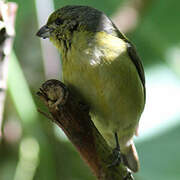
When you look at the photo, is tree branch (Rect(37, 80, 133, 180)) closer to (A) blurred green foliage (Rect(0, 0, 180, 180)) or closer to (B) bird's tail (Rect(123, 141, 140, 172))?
(B) bird's tail (Rect(123, 141, 140, 172))

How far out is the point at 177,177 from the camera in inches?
120

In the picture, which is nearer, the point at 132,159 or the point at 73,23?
the point at 73,23

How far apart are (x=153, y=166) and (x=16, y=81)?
118 cm

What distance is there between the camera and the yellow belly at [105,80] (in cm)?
239

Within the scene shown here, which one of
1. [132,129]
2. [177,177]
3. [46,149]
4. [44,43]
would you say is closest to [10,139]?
[46,149]

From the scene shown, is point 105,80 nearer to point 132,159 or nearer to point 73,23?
point 73,23

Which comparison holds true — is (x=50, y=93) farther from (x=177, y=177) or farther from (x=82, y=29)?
(x=177, y=177)

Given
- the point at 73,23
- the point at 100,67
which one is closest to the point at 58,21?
the point at 73,23

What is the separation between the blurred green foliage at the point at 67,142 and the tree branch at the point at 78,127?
95 cm

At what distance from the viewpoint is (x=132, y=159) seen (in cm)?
302

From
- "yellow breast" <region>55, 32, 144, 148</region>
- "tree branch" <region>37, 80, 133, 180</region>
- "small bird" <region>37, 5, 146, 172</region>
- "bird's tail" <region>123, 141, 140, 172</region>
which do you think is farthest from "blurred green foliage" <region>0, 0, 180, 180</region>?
"tree branch" <region>37, 80, 133, 180</region>

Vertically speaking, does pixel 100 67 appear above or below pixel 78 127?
above

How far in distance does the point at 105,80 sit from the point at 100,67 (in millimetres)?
78

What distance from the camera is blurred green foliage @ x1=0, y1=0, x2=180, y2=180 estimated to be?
10.2 ft
